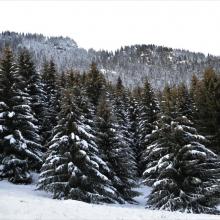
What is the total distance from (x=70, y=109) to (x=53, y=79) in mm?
17534

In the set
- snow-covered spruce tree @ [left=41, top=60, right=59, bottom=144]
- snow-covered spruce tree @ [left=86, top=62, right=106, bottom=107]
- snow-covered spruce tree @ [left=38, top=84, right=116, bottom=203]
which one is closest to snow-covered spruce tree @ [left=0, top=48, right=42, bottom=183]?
snow-covered spruce tree @ [left=38, top=84, right=116, bottom=203]

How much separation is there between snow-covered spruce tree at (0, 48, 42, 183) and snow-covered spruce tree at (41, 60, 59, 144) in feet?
Result: 18.5

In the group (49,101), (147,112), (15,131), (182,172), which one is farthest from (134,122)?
(182,172)

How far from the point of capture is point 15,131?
99.7ft

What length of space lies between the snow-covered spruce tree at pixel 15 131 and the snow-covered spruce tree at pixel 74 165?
307 cm

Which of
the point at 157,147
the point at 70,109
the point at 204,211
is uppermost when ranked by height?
the point at 70,109

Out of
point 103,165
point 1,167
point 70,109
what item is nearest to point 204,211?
point 103,165

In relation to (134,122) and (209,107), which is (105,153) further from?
(134,122)

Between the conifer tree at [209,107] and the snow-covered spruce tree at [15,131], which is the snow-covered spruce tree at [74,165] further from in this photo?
the conifer tree at [209,107]

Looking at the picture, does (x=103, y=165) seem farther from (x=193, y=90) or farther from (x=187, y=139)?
(x=193, y=90)

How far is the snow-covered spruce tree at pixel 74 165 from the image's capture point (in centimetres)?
2628

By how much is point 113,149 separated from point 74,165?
17.4 ft

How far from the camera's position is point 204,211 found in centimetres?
2573

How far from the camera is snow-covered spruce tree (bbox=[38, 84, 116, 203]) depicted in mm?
26281
